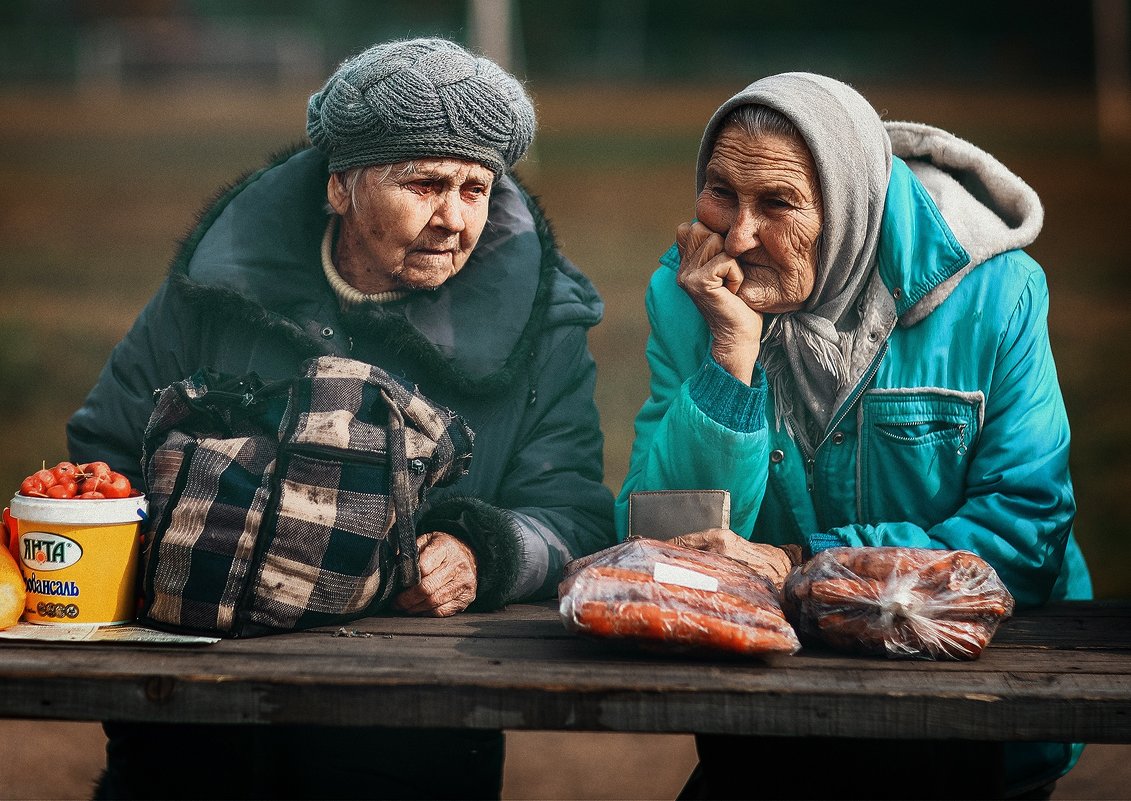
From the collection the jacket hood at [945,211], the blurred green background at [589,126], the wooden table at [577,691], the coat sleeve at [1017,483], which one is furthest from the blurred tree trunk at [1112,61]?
the wooden table at [577,691]

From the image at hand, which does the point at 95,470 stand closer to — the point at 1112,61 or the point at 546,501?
the point at 546,501

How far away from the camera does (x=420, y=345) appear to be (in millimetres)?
3043

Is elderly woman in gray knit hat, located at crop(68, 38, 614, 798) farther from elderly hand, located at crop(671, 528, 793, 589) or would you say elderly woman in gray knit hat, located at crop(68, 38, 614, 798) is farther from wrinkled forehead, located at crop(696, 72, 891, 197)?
wrinkled forehead, located at crop(696, 72, 891, 197)

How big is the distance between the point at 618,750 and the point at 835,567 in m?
2.81

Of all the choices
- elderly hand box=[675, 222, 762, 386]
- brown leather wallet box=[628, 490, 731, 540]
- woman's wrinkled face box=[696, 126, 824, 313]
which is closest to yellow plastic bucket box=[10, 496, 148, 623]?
brown leather wallet box=[628, 490, 731, 540]

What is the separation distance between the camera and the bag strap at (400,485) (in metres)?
2.59

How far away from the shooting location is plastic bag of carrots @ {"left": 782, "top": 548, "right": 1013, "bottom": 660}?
2.46 m

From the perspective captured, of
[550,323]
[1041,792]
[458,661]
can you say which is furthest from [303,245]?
[1041,792]

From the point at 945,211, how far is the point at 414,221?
1.17 m

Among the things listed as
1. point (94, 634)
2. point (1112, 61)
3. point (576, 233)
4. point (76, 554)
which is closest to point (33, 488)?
point (76, 554)

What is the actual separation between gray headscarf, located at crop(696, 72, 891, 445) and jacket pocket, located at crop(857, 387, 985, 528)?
104 millimetres

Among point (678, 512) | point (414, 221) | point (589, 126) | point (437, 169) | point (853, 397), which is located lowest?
point (589, 126)

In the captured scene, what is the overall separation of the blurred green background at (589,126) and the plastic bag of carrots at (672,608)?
1188 millimetres

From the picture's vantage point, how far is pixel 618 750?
5121mm
